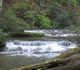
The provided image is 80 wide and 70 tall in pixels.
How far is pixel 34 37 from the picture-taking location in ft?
58.5

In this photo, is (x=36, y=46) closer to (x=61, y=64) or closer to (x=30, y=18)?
(x=61, y=64)

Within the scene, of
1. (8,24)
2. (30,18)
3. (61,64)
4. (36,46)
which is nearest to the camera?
(61,64)

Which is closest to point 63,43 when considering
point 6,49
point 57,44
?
point 57,44

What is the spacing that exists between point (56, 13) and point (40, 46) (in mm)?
18261

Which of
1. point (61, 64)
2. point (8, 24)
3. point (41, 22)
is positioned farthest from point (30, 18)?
point (61, 64)

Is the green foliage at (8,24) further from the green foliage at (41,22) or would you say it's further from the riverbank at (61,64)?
the riverbank at (61,64)

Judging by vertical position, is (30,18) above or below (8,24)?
below

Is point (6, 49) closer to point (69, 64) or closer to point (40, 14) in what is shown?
point (69, 64)

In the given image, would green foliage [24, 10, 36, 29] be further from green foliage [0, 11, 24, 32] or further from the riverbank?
the riverbank

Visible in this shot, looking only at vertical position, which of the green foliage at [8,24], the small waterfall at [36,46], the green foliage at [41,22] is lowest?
the green foliage at [41,22]

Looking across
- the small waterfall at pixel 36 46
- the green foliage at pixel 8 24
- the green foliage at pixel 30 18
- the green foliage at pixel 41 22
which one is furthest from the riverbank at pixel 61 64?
the green foliage at pixel 41 22

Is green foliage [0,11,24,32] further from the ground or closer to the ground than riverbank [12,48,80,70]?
closer to the ground

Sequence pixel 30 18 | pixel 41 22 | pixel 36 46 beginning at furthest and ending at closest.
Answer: pixel 41 22
pixel 30 18
pixel 36 46

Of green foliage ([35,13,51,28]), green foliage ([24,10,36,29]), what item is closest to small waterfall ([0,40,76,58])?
green foliage ([24,10,36,29])
